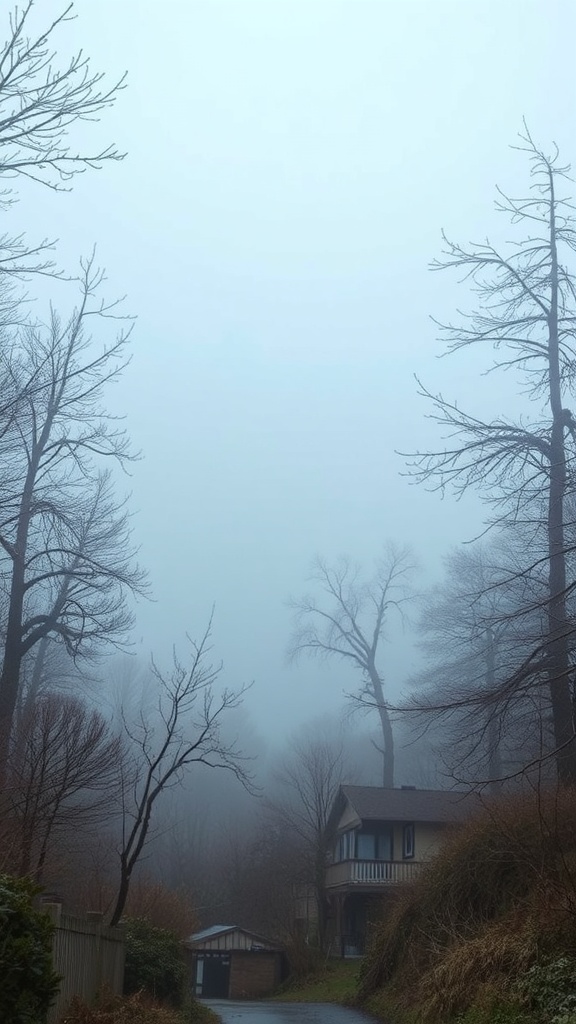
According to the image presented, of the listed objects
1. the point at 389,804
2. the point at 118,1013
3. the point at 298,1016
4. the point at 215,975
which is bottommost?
the point at 298,1016

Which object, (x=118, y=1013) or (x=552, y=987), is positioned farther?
(x=118, y=1013)

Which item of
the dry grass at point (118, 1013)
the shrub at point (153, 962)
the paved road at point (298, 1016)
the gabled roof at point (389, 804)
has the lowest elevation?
the paved road at point (298, 1016)

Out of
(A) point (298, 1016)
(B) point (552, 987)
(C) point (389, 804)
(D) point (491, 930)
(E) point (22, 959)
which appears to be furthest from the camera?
(C) point (389, 804)

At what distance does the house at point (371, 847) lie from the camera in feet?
134

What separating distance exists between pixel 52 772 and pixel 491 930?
22.6 ft

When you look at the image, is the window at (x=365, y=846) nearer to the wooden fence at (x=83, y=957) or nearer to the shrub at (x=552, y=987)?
the wooden fence at (x=83, y=957)

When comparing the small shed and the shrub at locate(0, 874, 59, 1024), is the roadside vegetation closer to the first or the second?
the shrub at locate(0, 874, 59, 1024)

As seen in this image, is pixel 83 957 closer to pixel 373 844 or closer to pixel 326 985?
pixel 326 985

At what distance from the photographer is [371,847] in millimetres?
43000

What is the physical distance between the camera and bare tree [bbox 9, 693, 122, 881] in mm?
15805

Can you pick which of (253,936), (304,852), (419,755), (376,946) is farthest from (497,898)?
(419,755)

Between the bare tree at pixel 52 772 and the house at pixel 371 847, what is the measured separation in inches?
896

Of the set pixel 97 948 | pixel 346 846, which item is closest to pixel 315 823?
pixel 346 846

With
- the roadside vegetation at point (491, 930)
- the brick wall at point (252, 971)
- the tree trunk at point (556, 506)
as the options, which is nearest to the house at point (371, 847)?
the brick wall at point (252, 971)
